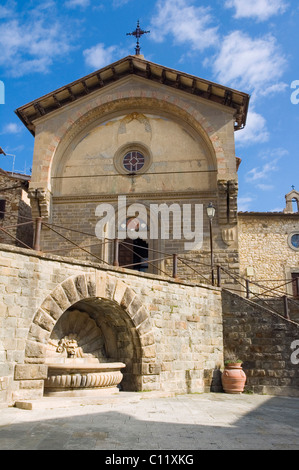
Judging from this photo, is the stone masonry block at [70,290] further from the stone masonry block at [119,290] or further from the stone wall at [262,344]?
the stone wall at [262,344]

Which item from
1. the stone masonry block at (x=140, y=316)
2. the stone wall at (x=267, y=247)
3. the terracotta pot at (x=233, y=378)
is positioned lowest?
the terracotta pot at (x=233, y=378)

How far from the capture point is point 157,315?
10062 mm

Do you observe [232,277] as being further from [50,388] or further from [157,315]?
[50,388]

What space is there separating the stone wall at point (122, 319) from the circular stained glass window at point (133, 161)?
5.74m

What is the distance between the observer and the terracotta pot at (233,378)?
10625mm

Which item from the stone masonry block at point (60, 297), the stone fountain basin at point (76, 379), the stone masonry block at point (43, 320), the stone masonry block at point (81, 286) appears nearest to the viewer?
the stone masonry block at point (43, 320)

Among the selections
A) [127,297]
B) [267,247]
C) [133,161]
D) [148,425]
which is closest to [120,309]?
[127,297]

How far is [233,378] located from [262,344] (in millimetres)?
1204

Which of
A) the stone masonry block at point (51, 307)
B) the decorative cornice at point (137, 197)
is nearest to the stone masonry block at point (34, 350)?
the stone masonry block at point (51, 307)

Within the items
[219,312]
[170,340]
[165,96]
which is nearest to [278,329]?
[219,312]

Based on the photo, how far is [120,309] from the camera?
373 inches

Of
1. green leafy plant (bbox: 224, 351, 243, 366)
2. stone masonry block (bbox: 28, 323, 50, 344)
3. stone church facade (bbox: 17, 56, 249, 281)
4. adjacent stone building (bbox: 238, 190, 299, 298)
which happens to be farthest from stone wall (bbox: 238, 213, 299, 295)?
stone masonry block (bbox: 28, 323, 50, 344)

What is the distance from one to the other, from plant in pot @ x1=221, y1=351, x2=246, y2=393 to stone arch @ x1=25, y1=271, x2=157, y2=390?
216 centimetres

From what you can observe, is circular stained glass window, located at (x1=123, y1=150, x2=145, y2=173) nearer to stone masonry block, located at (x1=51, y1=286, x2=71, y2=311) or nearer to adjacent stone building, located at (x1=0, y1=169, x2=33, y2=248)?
adjacent stone building, located at (x1=0, y1=169, x2=33, y2=248)
